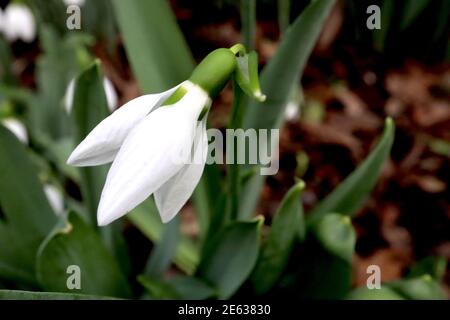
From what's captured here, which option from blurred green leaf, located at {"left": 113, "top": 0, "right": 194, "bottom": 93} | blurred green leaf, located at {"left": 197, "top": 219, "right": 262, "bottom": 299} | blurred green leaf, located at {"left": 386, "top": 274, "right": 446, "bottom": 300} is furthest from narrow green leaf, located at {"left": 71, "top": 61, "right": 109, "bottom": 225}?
blurred green leaf, located at {"left": 386, "top": 274, "right": 446, "bottom": 300}

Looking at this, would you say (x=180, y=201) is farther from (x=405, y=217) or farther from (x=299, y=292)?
(x=405, y=217)

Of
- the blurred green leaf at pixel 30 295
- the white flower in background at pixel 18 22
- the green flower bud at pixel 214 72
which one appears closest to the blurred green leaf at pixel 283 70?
the green flower bud at pixel 214 72

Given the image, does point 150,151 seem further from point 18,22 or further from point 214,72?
point 18,22

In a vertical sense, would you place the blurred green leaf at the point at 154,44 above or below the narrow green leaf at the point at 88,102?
above

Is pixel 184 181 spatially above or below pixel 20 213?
above

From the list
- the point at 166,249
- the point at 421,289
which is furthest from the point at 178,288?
the point at 421,289

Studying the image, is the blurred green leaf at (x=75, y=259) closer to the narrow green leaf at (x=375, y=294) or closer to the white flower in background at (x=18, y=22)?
the narrow green leaf at (x=375, y=294)

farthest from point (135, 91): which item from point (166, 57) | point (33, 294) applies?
point (33, 294)
